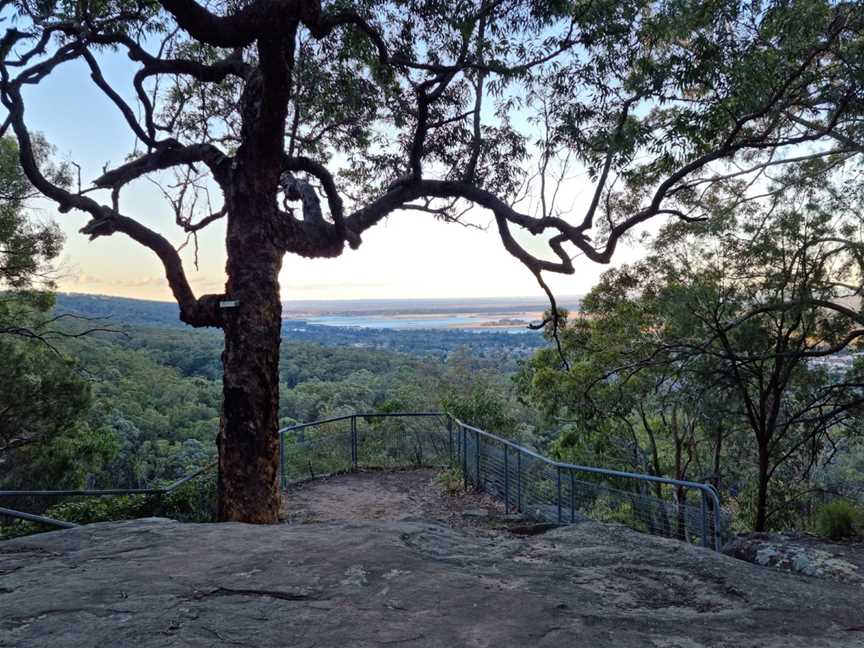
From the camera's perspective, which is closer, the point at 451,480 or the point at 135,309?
the point at 451,480

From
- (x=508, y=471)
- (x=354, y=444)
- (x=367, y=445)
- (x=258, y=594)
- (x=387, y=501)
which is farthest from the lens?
(x=367, y=445)

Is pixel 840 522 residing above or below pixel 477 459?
above

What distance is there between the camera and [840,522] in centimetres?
729

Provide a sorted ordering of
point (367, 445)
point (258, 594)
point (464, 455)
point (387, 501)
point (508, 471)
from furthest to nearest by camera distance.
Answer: point (367, 445) < point (464, 455) < point (387, 501) < point (508, 471) < point (258, 594)

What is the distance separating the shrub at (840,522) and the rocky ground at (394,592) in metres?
5.83

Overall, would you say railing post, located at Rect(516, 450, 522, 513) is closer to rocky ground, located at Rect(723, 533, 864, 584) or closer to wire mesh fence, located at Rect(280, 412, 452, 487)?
wire mesh fence, located at Rect(280, 412, 452, 487)

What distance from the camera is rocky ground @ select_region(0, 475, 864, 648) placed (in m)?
1.80

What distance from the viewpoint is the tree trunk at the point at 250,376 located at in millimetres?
7422

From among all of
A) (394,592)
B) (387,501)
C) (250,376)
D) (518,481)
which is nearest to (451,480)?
(387,501)

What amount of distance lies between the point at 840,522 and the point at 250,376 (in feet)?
24.9

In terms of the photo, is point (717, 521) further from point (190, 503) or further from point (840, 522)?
→ point (190, 503)

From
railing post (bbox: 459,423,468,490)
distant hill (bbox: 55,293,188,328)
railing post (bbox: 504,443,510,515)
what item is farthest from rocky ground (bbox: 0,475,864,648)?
distant hill (bbox: 55,293,188,328)

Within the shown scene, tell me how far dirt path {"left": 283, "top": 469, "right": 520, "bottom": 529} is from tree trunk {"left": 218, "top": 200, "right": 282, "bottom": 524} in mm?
1605

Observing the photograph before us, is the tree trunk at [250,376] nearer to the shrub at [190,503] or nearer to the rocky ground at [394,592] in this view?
the shrub at [190,503]
